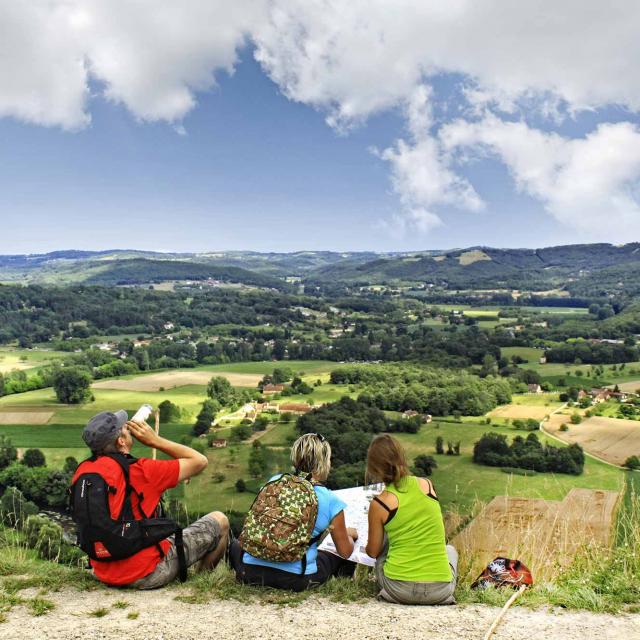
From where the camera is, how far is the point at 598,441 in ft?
130

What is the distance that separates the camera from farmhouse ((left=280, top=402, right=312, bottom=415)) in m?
50.0

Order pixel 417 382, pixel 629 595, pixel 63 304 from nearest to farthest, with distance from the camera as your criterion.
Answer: pixel 629 595, pixel 417 382, pixel 63 304

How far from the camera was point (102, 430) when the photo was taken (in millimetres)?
4363

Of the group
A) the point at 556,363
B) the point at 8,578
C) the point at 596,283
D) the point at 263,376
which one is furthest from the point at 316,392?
the point at 596,283

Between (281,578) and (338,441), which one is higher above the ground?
(281,578)

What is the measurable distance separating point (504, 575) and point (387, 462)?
1533mm

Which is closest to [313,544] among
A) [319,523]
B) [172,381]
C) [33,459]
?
[319,523]

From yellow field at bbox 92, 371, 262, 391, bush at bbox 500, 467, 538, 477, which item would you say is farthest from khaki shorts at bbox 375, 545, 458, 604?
yellow field at bbox 92, 371, 262, 391

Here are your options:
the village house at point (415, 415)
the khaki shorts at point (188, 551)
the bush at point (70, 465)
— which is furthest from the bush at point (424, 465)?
the khaki shorts at point (188, 551)

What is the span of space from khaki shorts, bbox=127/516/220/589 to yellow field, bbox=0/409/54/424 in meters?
47.0

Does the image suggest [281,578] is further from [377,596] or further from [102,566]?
[102,566]

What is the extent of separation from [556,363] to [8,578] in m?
83.3

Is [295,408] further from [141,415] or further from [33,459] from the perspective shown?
[141,415]

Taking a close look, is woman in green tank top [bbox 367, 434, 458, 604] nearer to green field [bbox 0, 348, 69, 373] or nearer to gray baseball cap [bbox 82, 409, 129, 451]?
gray baseball cap [bbox 82, 409, 129, 451]
